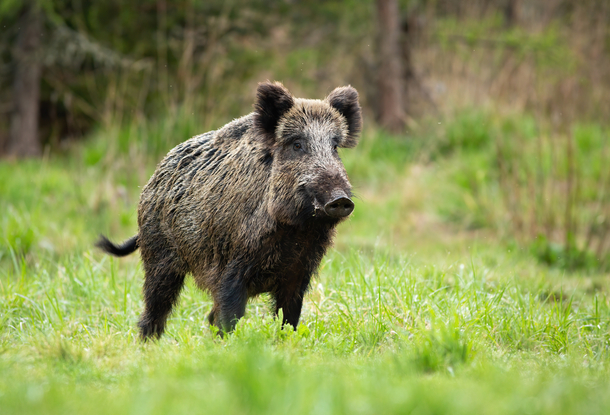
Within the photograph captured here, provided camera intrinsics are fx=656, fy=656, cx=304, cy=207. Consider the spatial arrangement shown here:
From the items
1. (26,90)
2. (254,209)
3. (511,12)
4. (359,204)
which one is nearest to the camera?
(254,209)

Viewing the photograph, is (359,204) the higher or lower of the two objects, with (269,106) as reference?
lower

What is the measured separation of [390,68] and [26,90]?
6.53 meters

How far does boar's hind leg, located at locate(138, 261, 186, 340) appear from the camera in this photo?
4570mm

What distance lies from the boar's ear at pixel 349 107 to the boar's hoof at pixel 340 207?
0.92m

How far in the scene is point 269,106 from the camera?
4.19m

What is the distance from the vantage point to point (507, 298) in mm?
4676

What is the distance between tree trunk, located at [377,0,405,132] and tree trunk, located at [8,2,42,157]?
596cm

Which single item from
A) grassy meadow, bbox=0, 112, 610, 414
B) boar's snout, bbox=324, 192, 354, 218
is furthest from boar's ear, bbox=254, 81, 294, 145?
grassy meadow, bbox=0, 112, 610, 414

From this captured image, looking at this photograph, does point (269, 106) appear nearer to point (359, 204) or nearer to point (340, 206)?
point (340, 206)

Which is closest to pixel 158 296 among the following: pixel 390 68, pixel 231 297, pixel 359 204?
pixel 231 297

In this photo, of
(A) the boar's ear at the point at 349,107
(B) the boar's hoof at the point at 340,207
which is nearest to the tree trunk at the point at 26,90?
(A) the boar's ear at the point at 349,107

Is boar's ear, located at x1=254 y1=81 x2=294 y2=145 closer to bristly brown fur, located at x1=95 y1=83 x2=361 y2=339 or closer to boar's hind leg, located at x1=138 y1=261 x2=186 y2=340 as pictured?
bristly brown fur, located at x1=95 y1=83 x2=361 y2=339

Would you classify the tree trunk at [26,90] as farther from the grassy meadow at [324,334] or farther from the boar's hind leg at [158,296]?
the boar's hind leg at [158,296]

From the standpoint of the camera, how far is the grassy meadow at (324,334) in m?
2.49
